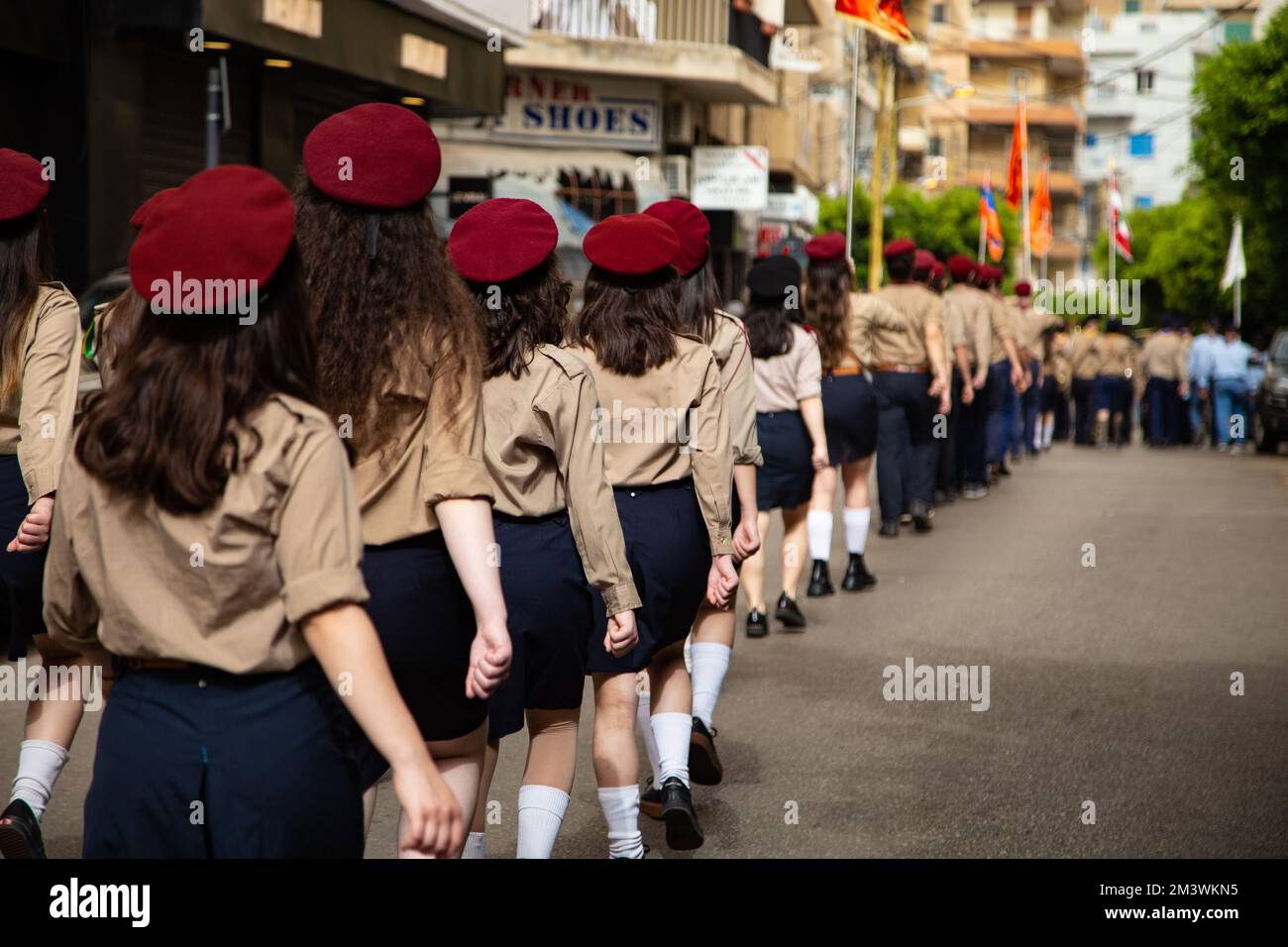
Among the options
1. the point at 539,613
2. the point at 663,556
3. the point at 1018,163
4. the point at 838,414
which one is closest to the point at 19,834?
the point at 539,613

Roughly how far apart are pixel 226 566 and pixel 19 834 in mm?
2360

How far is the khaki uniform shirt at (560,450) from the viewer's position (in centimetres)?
420

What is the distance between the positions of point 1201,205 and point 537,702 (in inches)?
2208

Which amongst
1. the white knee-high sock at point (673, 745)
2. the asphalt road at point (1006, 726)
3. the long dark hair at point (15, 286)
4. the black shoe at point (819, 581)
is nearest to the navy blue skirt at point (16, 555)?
the long dark hair at point (15, 286)

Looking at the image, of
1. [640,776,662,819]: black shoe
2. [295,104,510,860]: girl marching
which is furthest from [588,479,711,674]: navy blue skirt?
[295,104,510,860]: girl marching

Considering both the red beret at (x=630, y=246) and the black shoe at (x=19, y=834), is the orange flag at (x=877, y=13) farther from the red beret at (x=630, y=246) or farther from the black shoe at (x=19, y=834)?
the black shoe at (x=19, y=834)

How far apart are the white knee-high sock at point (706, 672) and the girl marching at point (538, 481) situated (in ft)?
6.47

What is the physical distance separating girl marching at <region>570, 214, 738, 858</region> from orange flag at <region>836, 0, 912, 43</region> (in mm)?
12834

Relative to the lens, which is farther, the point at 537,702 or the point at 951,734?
the point at 951,734

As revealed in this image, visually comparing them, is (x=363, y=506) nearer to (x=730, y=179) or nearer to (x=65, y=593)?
(x=65, y=593)
